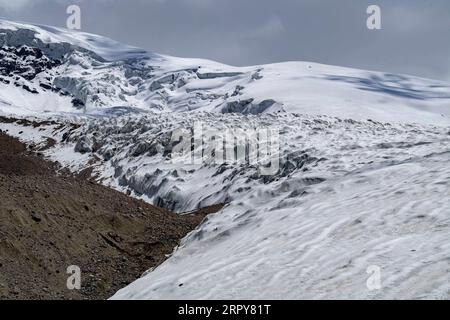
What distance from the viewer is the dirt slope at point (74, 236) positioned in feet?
39.2

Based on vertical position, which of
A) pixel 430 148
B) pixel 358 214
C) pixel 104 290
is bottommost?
pixel 104 290

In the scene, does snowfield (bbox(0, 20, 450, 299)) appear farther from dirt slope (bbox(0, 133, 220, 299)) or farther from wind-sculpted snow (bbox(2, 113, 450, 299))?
dirt slope (bbox(0, 133, 220, 299))

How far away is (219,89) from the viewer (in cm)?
13812

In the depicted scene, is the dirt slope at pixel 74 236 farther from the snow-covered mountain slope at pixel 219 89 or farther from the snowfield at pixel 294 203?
the snow-covered mountain slope at pixel 219 89

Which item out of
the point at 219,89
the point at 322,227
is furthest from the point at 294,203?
the point at 219,89

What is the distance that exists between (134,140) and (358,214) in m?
27.8

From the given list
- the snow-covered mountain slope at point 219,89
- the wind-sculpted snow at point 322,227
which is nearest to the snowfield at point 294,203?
the wind-sculpted snow at point 322,227

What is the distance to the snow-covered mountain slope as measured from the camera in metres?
70.8

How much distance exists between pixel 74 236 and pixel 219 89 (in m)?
125

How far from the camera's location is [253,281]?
30.1 feet

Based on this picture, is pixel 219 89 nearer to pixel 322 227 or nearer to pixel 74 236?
pixel 74 236

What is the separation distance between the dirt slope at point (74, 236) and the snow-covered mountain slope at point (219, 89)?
127 ft
